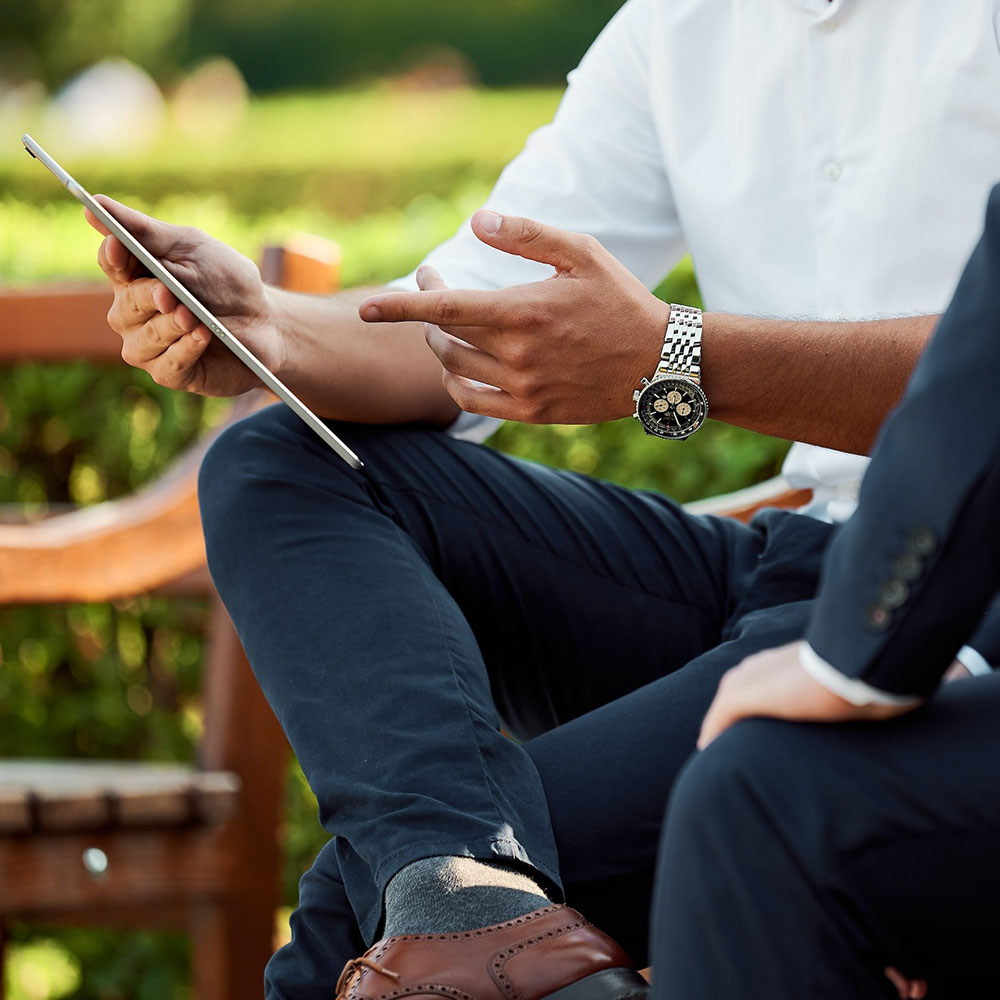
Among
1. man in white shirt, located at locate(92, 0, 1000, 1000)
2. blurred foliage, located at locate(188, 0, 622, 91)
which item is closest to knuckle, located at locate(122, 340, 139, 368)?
man in white shirt, located at locate(92, 0, 1000, 1000)

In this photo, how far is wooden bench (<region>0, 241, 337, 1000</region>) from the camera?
1949mm

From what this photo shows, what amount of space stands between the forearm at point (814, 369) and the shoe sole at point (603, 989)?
595mm

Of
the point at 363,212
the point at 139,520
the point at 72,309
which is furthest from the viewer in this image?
the point at 363,212

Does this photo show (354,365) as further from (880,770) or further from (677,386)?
(880,770)

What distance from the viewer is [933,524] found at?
78 cm

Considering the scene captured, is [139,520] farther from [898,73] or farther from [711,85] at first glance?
[898,73]

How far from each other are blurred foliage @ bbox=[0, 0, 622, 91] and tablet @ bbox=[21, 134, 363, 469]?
58.6 feet

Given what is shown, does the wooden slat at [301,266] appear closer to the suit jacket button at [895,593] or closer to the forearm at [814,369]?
the forearm at [814,369]

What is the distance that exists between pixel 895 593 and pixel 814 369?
2.05 feet

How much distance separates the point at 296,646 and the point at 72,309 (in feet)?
4.97

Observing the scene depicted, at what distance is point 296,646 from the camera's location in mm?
1288

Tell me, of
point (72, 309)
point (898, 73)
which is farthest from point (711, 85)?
point (72, 309)

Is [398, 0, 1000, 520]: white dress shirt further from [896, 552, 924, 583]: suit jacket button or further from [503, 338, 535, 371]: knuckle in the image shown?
[896, 552, 924, 583]: suit jacket button

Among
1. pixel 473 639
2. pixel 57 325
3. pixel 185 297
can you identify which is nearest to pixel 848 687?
pixel 473 639
